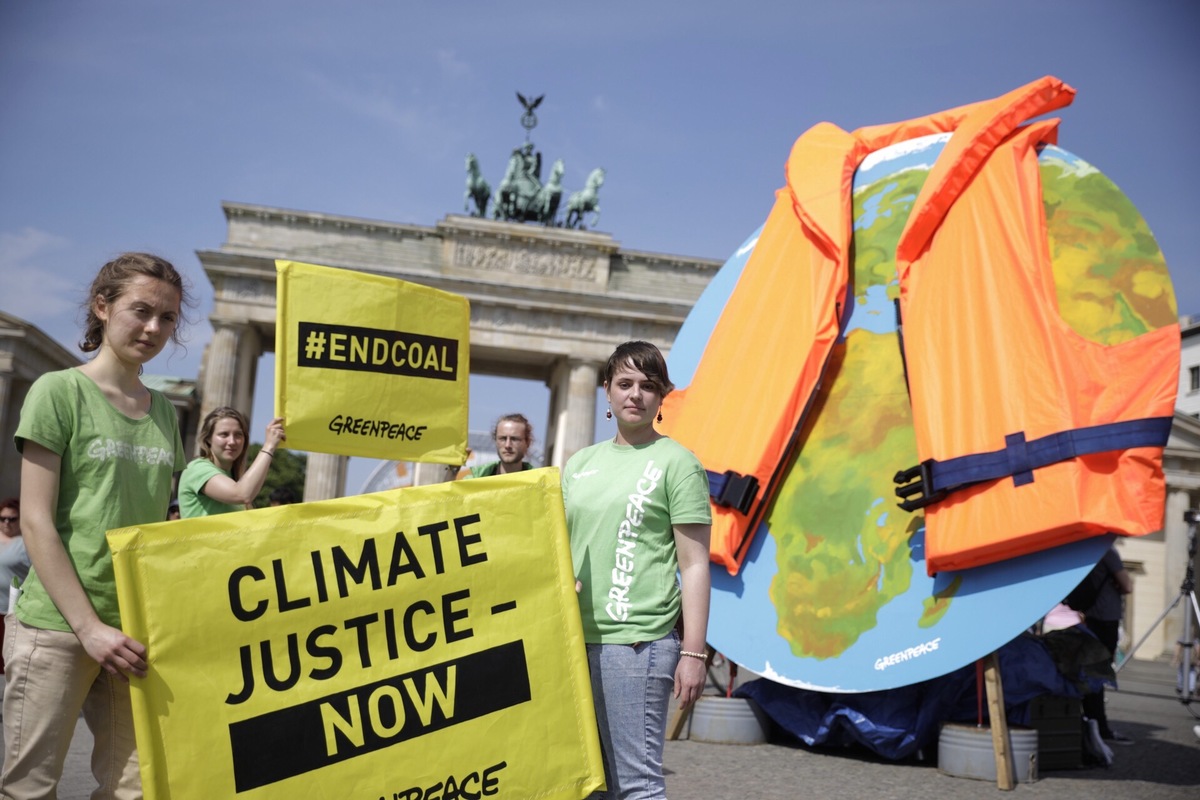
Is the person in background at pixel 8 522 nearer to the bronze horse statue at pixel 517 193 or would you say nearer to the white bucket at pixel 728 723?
the white bucket at pixel 728 723

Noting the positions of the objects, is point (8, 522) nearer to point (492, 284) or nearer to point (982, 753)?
point (982, 753)

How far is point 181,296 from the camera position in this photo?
3.09 meters

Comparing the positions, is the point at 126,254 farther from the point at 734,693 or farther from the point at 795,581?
the point at 734,693

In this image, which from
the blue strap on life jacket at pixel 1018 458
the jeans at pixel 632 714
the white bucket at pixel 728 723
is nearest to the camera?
the jeans at pixel 632 714

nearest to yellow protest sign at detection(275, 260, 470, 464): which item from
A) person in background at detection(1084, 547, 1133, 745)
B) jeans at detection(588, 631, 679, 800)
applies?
jeans at detection(588, 631, 679, 800)

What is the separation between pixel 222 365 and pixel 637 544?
39.3 metres

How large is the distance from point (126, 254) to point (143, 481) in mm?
656

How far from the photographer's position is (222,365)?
39.8 m

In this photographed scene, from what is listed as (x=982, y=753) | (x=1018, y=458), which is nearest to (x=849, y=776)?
(x=982, y=753)

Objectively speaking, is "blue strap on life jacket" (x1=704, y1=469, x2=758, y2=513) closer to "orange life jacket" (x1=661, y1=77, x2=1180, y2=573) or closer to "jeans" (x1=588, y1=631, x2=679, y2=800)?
"orange life jacket" (x1=661, y1=77, x2=1180, y2=573)

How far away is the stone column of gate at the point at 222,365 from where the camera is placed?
39.3 m

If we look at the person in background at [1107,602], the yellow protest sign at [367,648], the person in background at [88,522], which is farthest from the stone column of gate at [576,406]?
the person in background at [88,522]

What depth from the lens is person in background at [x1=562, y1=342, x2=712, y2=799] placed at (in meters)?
3.18

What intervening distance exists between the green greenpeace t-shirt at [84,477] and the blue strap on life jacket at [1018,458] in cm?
464
